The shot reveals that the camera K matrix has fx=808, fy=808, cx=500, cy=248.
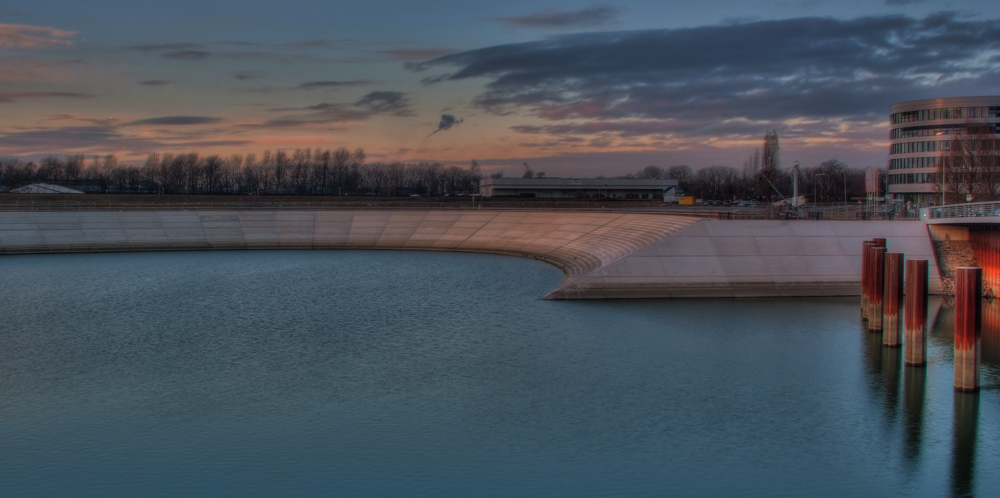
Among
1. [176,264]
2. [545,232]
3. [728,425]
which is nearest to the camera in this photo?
[728,425]

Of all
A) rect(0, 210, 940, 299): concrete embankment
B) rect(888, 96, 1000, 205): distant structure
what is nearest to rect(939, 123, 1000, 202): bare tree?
rect(0, 210, 940, 299): concrete embankment

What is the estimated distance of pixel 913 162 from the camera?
383 feet

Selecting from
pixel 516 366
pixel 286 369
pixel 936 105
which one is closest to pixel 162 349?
pixel 286 369

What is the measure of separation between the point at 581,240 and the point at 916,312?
119 ft

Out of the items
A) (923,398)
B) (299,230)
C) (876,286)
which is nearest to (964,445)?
(923,398)

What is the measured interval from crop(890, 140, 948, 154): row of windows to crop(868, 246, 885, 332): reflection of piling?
89335 millimetres

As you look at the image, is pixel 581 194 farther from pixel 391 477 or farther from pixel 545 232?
pixel 391 477

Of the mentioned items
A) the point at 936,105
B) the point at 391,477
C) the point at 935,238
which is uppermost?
the point at 936,105

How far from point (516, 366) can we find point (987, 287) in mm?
27330

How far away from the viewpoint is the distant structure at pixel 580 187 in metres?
139

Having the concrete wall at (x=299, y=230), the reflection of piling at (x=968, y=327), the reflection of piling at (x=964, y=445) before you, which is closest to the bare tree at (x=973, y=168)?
the concrete wall at (x=299, y=230)

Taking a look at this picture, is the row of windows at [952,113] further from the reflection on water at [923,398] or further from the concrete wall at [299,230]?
the reflection on water at [923,398]

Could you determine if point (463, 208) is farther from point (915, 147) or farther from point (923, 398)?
point (915, 147)

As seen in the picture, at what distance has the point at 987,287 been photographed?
4009 centimetres
